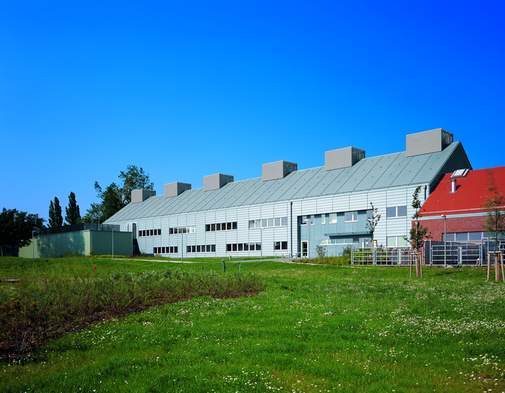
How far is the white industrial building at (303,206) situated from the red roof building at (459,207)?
2.14m

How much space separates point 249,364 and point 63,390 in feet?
9.85

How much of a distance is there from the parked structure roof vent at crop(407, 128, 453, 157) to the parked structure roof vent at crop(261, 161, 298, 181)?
816 inches

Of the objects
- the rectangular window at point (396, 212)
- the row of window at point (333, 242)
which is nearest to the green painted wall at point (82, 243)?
the row of window at point (333, 242)

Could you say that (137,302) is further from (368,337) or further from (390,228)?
(390,228)

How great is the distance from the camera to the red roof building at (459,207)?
133 feet

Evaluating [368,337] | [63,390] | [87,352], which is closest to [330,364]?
[368,337]

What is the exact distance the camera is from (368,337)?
29.6 ft

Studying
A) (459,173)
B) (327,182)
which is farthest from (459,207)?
(327,182)

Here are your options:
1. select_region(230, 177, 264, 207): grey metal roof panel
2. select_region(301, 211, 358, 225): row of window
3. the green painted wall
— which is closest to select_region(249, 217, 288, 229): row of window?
select_region(301, 211, 358, 225): row of window

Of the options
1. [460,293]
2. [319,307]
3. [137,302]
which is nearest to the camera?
[319,307]

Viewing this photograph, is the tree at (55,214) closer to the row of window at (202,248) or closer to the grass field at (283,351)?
the row of window at (202,248)

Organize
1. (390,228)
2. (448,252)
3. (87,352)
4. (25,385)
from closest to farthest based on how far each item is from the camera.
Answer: (25,385)
(87,352)
(448,252)
(390,228)

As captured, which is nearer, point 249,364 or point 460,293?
point 249,364

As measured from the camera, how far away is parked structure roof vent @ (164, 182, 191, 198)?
85688 mm
